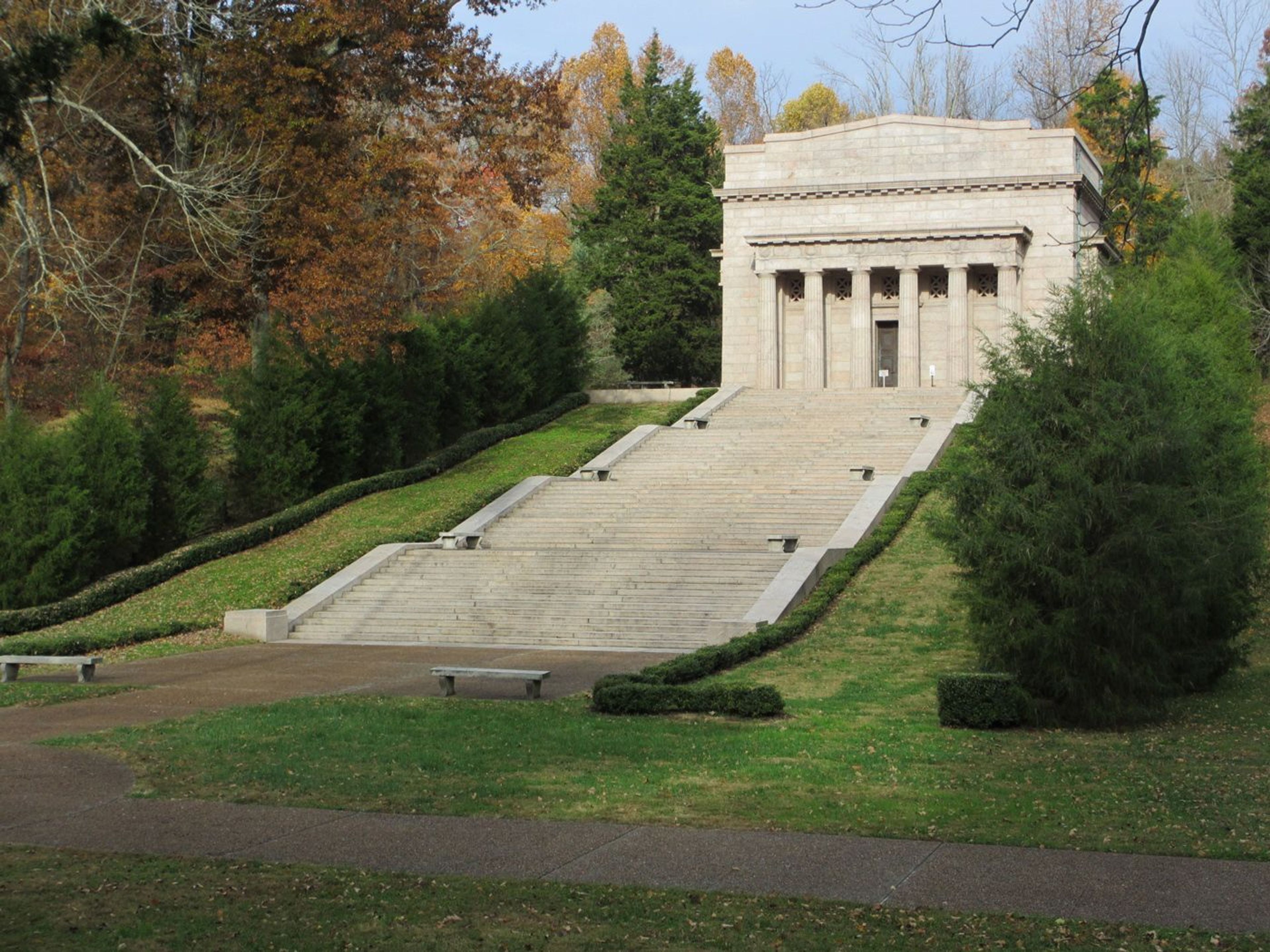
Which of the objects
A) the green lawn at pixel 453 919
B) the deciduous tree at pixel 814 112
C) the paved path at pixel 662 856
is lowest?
A: the paved path at pixel 662 856

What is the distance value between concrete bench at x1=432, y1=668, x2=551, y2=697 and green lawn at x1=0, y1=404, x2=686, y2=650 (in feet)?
27.3

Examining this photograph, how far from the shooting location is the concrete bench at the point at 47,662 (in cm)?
1855

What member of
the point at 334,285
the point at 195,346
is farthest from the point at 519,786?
the point at 195,346

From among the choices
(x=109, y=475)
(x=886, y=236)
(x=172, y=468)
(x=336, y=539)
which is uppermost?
(x=886, y=236)

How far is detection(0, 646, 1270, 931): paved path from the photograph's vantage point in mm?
8062

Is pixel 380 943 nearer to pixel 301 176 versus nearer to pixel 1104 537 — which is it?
pixel 1104 537

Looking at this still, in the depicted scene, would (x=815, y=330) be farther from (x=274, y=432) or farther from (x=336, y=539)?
(x=336, y=539)

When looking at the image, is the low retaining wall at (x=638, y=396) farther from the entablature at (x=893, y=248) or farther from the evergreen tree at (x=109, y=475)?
→ the evergreen tree at (x=109, y=475)

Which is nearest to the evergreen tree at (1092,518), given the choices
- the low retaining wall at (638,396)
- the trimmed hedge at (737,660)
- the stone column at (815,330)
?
the trimmed hedge at (737,660)

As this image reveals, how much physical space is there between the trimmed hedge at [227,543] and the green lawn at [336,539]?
0.61 feet

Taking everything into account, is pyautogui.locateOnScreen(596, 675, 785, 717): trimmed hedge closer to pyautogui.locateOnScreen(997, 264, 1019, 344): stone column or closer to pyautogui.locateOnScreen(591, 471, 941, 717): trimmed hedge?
pyautogui.locateOnScreen(591, 471, 941, 717): trimmed hedge

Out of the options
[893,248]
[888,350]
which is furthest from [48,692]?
[888,350]

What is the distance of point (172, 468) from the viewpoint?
101ft

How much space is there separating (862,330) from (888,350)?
2.71m
